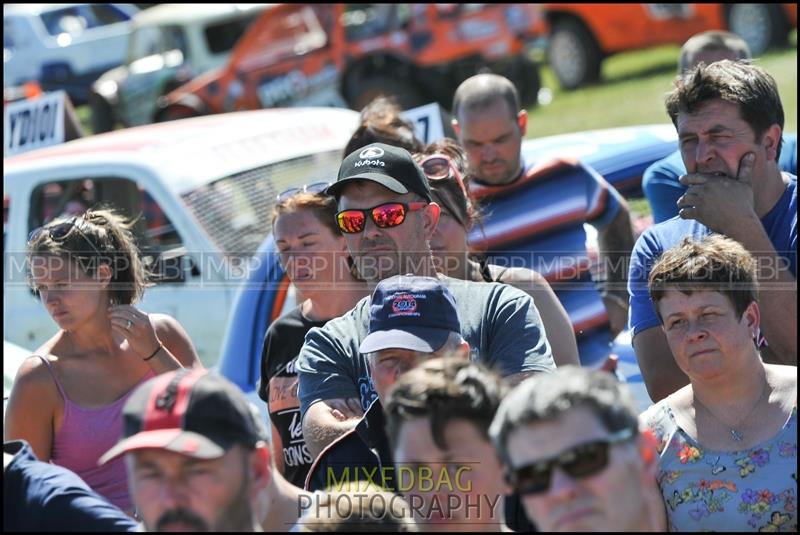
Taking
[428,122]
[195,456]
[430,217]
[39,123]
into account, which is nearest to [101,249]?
[430,217]

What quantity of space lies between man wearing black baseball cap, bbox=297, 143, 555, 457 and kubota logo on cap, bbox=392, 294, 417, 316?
207 millimetres

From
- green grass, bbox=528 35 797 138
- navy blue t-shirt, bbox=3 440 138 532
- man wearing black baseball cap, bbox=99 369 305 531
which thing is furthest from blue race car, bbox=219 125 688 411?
green grass, bbox=528 35 797 138

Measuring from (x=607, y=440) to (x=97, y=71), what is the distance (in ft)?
69.5

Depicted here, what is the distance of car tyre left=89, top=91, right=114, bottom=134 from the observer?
16859 mm

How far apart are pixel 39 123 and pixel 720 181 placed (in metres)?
6.18

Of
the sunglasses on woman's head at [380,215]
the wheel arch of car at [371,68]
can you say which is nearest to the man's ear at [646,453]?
the sunglasses on woman's head at [380,215]

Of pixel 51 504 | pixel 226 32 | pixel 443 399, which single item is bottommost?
pixel 51 504

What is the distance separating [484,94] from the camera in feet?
17.7

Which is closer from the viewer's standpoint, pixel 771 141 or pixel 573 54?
pixel 771 141

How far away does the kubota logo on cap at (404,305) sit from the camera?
321cm

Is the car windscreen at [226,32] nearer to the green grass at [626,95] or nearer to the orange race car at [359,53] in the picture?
the orange race car at [359,53]

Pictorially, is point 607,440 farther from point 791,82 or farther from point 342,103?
point 342,103

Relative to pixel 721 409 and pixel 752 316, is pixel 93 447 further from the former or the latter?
pixel 752 316

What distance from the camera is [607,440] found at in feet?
7.67
